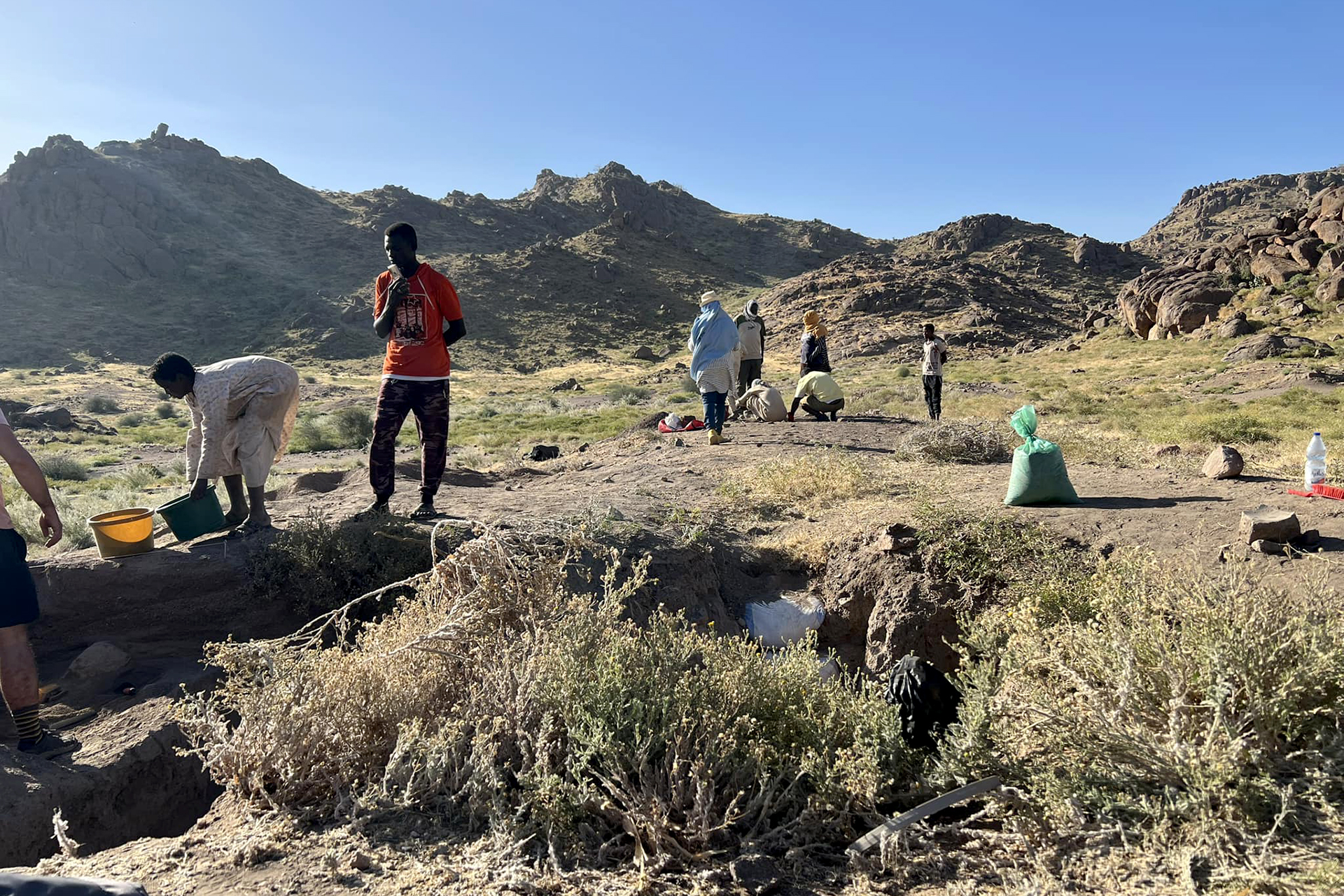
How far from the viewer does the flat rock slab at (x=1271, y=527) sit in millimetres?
4035

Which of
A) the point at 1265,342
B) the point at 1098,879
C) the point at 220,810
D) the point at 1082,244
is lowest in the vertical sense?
the point at 220,810

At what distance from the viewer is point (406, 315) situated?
535 cm

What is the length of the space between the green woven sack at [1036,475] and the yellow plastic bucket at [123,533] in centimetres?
585

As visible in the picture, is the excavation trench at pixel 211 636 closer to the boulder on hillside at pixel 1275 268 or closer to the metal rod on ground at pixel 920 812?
the metal rod on ground at pixel 920 812

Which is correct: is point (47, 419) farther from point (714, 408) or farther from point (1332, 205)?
point (1332, 205)

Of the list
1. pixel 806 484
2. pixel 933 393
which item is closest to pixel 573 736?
pixel 806 484

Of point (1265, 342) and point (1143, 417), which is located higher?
point (1265, 342)

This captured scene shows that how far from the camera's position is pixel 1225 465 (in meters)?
5.82

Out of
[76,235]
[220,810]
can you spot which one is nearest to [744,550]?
[220,810]

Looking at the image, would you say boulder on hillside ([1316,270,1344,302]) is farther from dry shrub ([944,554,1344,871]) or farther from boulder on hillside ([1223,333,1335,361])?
dry shrub ([944,554,1344,871])

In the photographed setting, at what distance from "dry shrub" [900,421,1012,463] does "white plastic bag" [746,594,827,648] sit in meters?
3.14

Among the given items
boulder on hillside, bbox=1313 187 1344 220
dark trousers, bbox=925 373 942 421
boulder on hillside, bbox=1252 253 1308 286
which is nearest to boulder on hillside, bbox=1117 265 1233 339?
boulder on hillside, bbox=1252 253 1308 286

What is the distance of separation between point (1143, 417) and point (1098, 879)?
40.8 ft

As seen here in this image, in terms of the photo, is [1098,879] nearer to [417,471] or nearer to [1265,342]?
[417,471]
